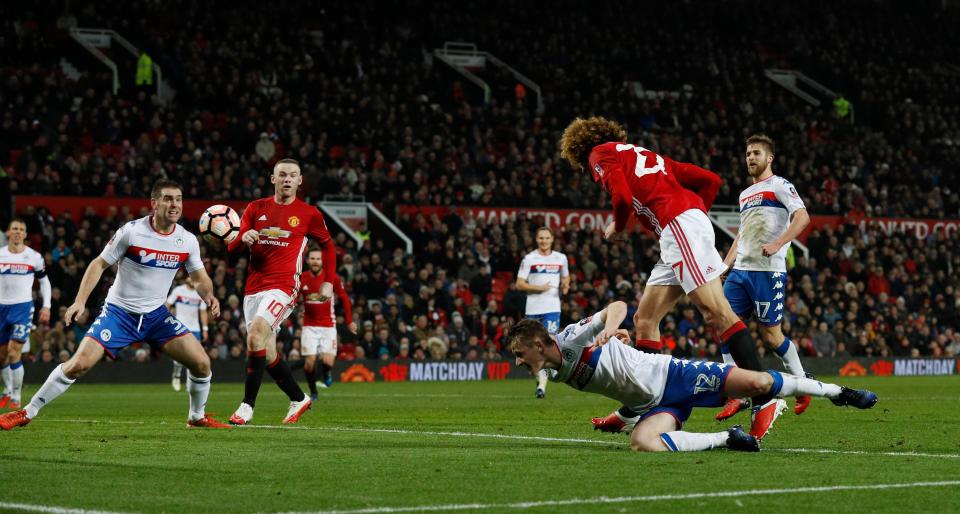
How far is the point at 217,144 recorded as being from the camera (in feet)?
104

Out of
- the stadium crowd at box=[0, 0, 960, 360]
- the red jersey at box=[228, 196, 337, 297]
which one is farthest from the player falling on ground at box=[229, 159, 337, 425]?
the stadium crowd at box=[0, 0, 960, 360]

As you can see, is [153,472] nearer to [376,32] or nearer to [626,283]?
[626,283]

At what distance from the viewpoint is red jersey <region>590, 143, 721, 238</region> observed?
9953 millimetres

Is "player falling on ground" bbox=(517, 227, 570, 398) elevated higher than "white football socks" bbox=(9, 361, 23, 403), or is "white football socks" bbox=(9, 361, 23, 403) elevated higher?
"player falling on ground" bbox=(517, 227, 570, 398)

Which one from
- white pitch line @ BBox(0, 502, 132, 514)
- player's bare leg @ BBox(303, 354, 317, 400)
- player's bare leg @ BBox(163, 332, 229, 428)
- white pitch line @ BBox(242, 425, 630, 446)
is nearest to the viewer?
white pitch line @ BBox(0, 502, 132, 514)

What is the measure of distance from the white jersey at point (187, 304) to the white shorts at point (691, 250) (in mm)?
15074

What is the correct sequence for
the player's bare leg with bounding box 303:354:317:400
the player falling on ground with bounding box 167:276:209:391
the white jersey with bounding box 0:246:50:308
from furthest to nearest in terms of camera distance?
the player falling on ground with bounding box 167:276:209:391 < the player's bare leg with bounding box 303:354:317:400 < the white jersey with bounding box 0:246:50:308

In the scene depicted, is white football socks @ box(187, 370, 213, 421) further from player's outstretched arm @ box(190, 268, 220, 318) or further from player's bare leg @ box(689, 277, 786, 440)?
player's bare leg @ box(689, 277, 786, 440)

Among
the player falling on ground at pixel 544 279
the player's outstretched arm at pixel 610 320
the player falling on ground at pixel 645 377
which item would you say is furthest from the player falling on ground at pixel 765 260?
the player falling on ground at pixel 544 279

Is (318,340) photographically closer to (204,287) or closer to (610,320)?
(204,287)

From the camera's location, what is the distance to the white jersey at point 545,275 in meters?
19.5

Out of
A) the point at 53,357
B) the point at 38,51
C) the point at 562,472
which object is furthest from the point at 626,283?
the point at 562,472

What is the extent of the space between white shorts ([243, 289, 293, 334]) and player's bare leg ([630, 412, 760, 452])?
5.04 metres

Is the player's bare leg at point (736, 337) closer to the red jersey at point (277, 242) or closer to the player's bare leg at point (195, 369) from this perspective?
the player's bare leg at point (195, 369)
